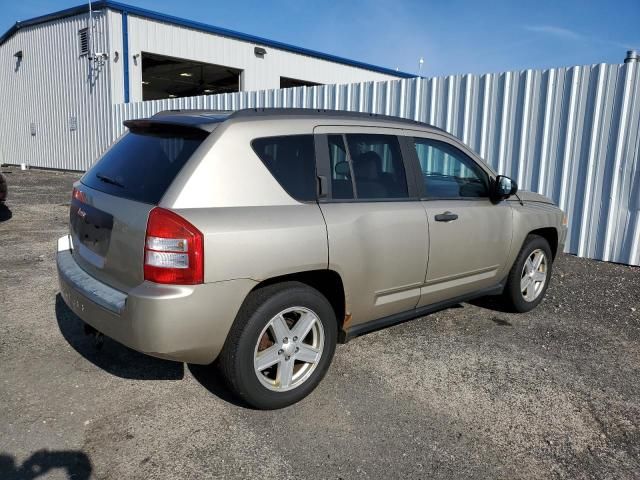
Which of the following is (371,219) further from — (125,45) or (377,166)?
(125,45)

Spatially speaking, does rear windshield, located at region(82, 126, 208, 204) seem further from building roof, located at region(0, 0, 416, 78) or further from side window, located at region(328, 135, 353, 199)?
building roof, located at region(0, 0, 416, 78)

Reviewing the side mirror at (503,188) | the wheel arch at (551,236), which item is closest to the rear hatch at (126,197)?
Result: the side mirror at (503,188)

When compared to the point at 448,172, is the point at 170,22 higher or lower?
higher

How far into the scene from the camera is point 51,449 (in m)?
2.70

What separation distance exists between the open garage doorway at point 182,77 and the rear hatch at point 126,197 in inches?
618

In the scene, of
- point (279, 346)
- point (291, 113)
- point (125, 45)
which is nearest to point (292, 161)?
point (291, 113)

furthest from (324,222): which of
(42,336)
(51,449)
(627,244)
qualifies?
(627,244)

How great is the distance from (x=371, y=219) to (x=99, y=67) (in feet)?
53.8

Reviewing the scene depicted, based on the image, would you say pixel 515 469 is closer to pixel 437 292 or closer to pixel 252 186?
pixel 437 292

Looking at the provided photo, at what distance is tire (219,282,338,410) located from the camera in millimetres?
2916

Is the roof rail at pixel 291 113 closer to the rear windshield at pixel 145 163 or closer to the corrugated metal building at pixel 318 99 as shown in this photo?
the rear windshield at pixel 145 163

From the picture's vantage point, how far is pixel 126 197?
298cm

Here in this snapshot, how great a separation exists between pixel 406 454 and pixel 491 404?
0.86 meters

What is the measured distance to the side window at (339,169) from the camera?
133 inches
